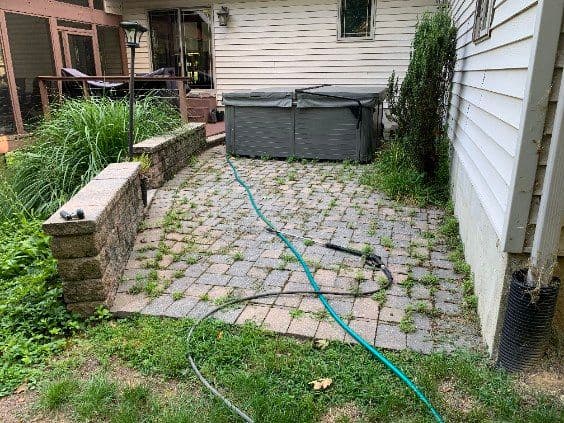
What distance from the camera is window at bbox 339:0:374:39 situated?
9414 millimetres

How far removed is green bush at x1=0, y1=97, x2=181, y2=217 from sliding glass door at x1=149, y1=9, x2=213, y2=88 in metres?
5.44

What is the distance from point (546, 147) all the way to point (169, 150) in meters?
4.73

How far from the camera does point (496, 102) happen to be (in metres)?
2.83

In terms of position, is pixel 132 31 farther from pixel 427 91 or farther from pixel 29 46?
pixel 29 46

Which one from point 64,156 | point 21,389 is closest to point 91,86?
point 64,156

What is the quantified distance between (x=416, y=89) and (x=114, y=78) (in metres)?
4.96

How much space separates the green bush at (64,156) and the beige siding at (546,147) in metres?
4.08

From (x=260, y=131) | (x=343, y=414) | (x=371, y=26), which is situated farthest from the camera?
(x=371, y=26)

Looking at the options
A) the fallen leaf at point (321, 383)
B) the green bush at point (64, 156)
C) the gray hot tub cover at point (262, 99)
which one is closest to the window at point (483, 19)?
the fallen leaf at point (321, 383)

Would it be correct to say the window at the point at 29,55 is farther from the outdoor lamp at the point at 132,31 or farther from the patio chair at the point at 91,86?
the outdoor lamp at the point at 132,31

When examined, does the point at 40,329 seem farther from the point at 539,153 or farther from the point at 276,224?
the point at 539,153

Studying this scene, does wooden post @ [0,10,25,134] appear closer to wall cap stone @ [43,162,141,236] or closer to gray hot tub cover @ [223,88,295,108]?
gray hot tub cover @ [223,88,295,108]

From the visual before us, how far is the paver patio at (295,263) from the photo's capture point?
8.68 ft

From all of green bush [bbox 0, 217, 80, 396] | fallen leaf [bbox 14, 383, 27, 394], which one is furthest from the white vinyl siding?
fallen leaf [bbox 14, 383, 27, 394]
